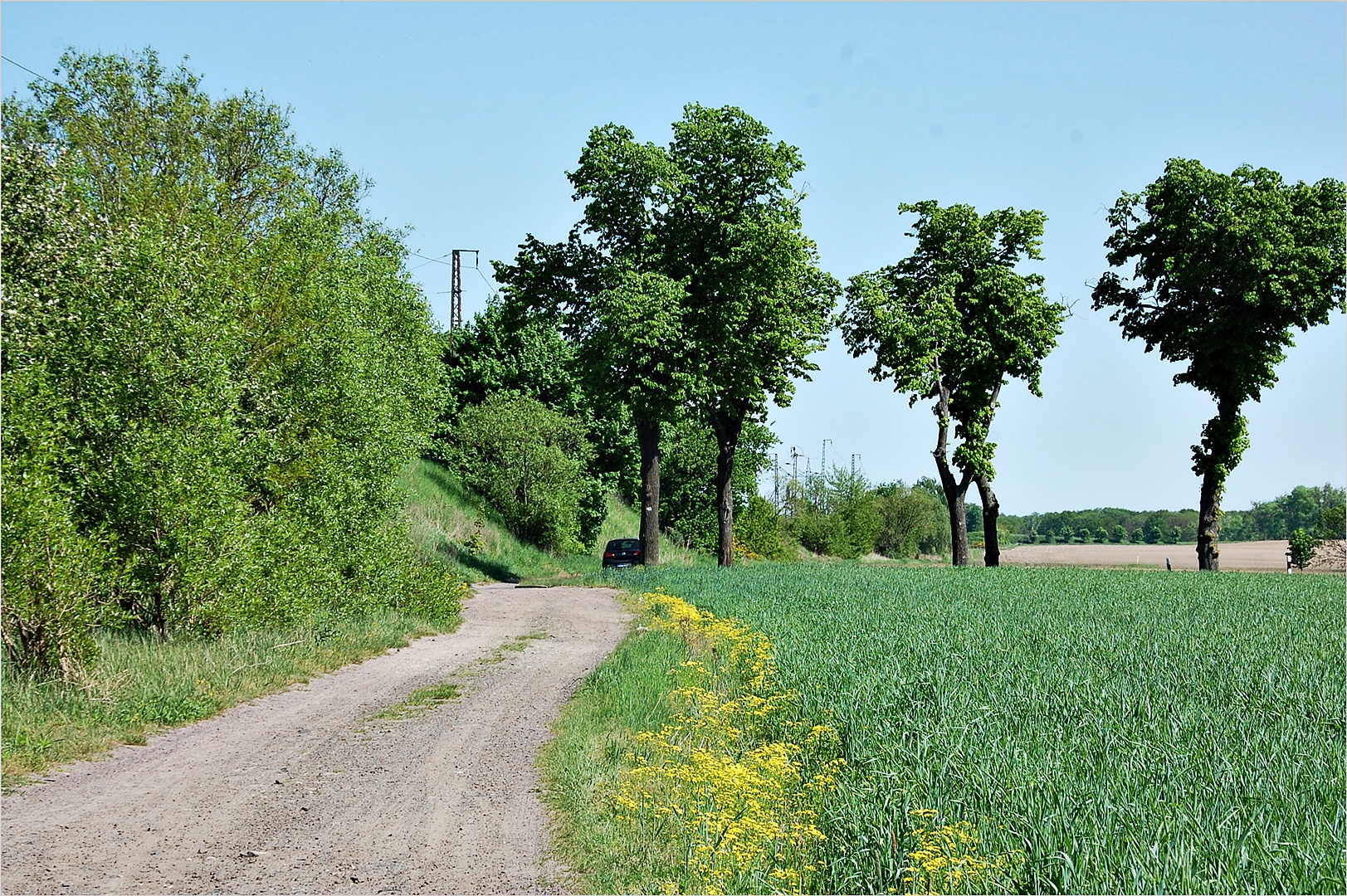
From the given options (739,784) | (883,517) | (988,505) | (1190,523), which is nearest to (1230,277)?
(988,505)

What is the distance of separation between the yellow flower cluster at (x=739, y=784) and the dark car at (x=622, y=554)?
28.2m

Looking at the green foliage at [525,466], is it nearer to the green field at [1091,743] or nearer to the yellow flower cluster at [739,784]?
the green field at [1091,743]

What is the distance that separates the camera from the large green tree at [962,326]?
38.7 meters

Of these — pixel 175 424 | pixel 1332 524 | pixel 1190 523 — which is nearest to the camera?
pixel 175 424

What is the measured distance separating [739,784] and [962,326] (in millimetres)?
36146

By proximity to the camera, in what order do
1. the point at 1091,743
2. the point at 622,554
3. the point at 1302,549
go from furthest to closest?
the point at 1302,549
the point at 622,554
the point at 1091,743

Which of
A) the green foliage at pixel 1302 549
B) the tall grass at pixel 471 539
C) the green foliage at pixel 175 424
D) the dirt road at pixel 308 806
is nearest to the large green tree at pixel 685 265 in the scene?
the tall grass at pixel 471 539

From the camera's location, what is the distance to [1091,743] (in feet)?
22.0

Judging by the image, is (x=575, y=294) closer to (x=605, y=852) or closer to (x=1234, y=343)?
(x=1234, y=343)

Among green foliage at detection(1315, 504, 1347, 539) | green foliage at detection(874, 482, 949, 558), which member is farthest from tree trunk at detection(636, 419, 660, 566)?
green foliage at detection(874, 482, 949, 558)

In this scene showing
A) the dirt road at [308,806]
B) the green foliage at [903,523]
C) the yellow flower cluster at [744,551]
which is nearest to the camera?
the dirt road at [308,806]

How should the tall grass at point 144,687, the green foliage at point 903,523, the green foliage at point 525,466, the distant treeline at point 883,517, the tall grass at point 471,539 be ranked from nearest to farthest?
the tall grass at point 144,687
the tall grass at point 471,539
the green foliage at point 525,466
the distant treeline at point 883,517
the green foliage at point 903,523

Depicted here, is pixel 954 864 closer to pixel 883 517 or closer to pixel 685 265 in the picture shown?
pixel 685 265

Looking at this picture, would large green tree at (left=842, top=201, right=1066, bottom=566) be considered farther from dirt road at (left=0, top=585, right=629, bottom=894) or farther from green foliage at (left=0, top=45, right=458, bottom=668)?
dirt road at (left=0, top=585, right=629, bottom=894)
